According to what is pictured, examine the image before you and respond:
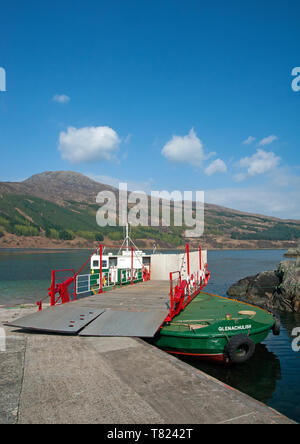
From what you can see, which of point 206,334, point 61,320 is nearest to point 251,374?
point 206,334

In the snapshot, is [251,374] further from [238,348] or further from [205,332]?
[205,332]

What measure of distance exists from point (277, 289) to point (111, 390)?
93.3 feet

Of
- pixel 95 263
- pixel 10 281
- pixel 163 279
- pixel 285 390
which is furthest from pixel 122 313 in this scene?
pixel 10 281

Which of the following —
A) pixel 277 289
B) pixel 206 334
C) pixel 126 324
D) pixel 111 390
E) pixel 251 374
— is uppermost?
pixel 126 324

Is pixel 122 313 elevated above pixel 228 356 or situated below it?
above

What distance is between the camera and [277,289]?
31953 millimetres

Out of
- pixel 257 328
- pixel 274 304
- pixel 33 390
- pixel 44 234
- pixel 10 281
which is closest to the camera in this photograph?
pixel 33 390

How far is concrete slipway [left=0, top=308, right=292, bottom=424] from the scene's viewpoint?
6.09 metres

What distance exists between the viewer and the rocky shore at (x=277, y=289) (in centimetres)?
2902

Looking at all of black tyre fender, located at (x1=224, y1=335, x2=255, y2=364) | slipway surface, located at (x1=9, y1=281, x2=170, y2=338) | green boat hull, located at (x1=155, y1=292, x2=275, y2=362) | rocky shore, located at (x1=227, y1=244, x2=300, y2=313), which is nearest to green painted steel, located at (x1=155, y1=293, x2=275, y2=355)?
green boat hull, located at (x1=155, y1=292, x2=275, y2=362)

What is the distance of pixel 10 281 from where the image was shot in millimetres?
49219

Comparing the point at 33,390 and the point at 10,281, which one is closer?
the point at 33,390
